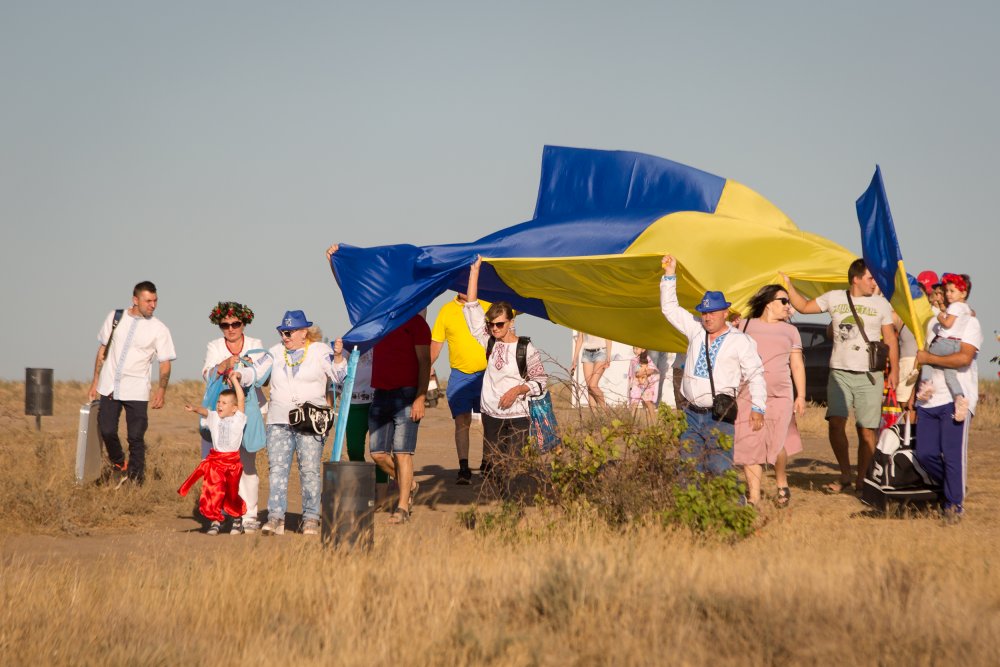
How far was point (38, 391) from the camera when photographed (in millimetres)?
16891

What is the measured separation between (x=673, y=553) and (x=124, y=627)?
309 cm

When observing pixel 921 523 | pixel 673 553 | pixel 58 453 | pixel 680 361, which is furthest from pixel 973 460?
pixel 58 453

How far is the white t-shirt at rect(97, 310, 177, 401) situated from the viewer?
10.6 metres

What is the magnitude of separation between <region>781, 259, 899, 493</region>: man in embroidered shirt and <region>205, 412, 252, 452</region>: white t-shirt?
14.7 ft

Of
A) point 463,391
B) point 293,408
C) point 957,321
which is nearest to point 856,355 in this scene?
point 957,321

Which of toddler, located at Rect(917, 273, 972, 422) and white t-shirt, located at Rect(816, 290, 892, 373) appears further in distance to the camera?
white t-shirt, located at Rect(816, 290, 892, 373)

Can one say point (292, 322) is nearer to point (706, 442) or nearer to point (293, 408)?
point (293, 408)

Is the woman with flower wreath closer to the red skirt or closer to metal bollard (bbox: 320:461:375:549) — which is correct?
the red skirt

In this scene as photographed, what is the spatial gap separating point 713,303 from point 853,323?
227cm

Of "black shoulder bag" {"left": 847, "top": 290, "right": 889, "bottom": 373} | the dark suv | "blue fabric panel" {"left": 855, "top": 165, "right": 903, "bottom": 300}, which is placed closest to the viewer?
"blue fabric panel" {"left": 855, "top": 165, "right": 903, "bottom": 300}

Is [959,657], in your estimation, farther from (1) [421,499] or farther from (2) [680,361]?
(2) [680,361]

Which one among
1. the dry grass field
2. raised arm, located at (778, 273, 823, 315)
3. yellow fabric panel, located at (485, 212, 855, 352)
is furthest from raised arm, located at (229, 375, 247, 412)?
raised arm, located at (778, 273, 823, 315)

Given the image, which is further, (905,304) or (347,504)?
(905,304)

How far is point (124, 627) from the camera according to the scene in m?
5.42
